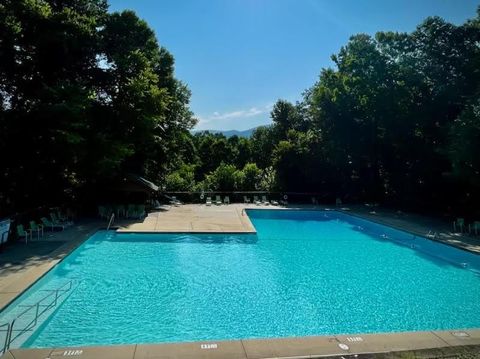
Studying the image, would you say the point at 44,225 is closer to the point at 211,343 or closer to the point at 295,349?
Result: the point at 211,343

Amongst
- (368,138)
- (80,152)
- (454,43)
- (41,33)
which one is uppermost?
(454,43)

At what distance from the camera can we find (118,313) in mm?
8203

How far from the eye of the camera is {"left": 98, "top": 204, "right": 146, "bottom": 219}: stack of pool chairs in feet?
60.7

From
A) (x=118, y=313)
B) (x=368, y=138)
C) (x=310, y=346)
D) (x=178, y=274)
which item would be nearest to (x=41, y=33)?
(x=178, y=274)

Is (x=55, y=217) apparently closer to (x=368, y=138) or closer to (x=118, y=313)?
(x=118, y=313)

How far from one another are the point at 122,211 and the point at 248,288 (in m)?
10.9

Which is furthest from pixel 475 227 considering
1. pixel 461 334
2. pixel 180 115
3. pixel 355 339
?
pixel 180 115

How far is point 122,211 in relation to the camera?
19.0 meters

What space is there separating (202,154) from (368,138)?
90.9 ft

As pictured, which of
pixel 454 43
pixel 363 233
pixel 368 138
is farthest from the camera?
pixel 368 138

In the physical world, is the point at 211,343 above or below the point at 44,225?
below

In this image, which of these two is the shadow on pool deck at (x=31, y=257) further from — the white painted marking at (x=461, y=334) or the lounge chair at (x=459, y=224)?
the lounge chair at (x=459, y=224)

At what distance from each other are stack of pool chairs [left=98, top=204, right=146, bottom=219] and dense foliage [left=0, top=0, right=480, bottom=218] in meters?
1.56

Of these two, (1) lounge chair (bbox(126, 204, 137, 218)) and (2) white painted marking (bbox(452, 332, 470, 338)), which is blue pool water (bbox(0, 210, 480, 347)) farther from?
(1) lounge chair (bbox(126, 204, 137, 218))
